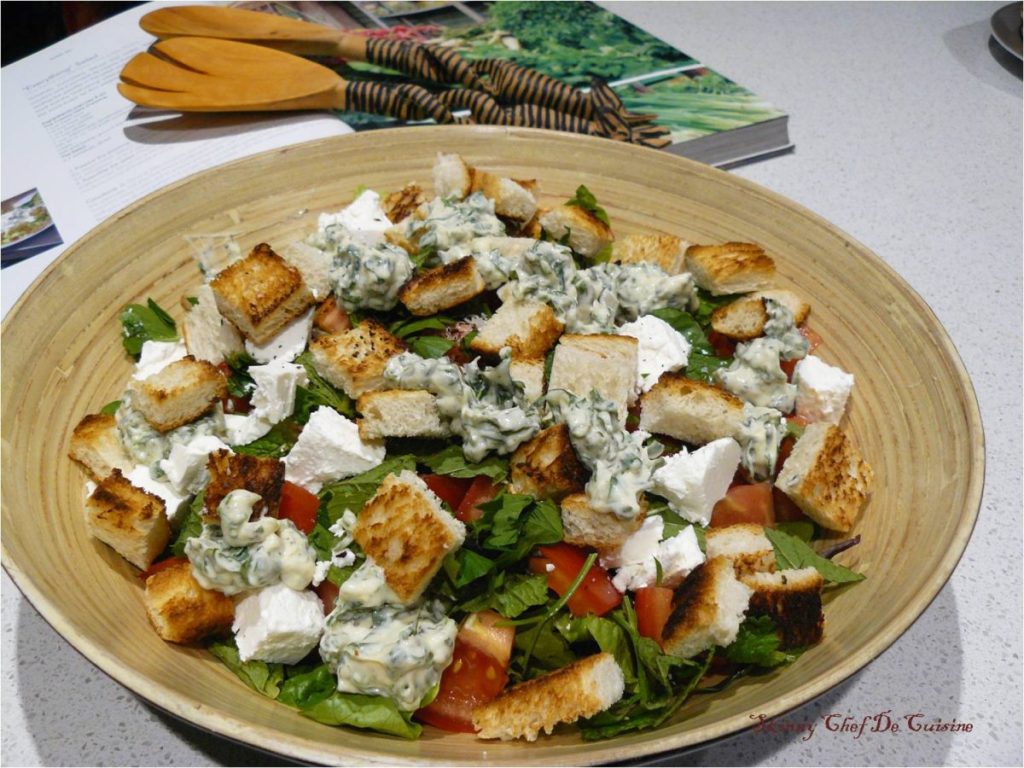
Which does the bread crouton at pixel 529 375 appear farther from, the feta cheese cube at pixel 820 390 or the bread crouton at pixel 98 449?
the bread crouton at pixel 98 449

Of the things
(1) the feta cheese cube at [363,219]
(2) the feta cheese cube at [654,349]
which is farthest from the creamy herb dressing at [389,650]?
(1) the feta cheese cube at [363,219]

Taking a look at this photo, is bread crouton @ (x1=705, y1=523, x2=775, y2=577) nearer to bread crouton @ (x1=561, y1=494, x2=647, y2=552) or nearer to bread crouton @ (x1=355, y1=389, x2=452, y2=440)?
bread crouton @ (x1=561, y1=494, x2=647, y2=552)

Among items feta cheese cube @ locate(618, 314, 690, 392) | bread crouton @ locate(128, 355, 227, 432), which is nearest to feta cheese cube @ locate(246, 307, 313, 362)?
bread crouton @ locate(128, 355, 227, 432)

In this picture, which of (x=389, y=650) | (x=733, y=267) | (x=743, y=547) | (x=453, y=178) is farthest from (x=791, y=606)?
(x=453, y=178)

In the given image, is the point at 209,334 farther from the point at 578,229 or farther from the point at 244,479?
the point at 578,229

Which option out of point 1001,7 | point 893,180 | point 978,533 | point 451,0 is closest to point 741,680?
point 978,533

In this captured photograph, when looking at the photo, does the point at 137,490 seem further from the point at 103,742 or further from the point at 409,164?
the point at 409,164
